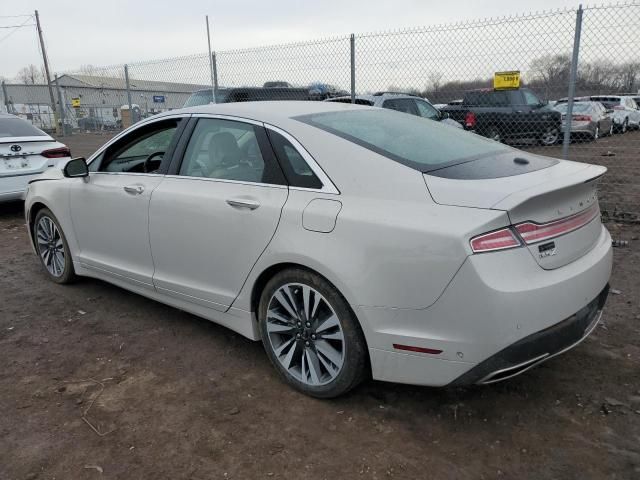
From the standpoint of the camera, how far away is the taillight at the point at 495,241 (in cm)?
217

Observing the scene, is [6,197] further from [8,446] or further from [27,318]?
[8,446]

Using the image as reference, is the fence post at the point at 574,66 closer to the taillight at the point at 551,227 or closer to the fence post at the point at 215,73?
the taillight at the point at 551,227

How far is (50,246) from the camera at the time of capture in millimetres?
4770

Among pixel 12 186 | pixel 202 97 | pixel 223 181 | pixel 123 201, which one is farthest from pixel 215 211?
pixel 202 97

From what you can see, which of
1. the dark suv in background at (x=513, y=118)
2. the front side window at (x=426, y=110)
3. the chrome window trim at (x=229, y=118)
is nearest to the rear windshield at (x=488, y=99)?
the dark suv in background at (x=513, y=118)

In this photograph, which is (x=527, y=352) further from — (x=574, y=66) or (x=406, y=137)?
(x=574, y=66)

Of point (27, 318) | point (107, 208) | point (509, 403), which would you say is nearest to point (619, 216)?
point (509, 403)

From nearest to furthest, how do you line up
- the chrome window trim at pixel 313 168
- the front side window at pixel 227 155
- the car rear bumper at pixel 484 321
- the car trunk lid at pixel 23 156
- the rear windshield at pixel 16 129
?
the car rear bumper at pixel 484 321 < the chrome window trim at pixel 313 168 < the front side window at pixel 227 155 < the car trunk lid at pixel 23 156 < the rear windshield at pixel 16 129

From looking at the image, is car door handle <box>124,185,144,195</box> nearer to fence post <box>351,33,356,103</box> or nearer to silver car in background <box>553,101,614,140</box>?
fence post <box>351,33,356,103</box>

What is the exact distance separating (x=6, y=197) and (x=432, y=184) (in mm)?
6832

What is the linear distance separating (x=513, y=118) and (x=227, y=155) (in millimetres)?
10533

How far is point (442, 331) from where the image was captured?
2275 millimetres

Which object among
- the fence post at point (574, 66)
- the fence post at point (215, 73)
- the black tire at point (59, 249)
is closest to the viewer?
the black tire at point (59, 249)

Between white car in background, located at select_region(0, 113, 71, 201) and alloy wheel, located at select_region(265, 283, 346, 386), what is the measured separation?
18.2 ft
